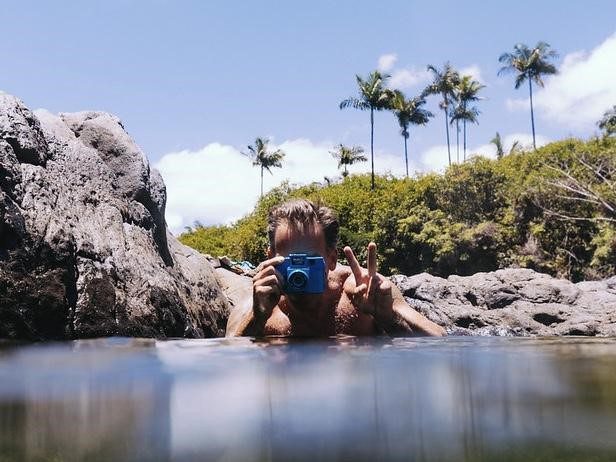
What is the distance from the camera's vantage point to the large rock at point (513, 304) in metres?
12.4

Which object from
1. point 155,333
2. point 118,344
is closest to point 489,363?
point 118,344

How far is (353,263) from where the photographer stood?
3.61 m

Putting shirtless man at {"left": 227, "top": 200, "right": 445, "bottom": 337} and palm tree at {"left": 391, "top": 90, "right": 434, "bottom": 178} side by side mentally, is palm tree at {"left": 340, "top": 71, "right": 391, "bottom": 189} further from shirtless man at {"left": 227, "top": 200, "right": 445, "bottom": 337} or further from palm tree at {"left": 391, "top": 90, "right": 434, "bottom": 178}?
shirtless man at {"left": 227, "top": 200, "right": 445, "bottom": 337}

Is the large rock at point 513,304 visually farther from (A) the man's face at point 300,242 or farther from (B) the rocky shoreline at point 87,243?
(A) the man's face at point 300,242

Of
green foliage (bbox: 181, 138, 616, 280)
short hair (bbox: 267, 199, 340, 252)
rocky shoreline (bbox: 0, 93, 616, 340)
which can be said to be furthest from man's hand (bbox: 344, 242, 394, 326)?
green foliage (bbox: 181, 138, 616, 280)

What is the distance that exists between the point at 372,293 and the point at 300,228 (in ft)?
1.86

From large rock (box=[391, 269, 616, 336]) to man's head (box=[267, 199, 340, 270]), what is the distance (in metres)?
8.76

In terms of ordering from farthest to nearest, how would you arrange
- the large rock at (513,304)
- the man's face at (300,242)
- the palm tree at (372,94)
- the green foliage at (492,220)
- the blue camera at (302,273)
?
the palm tree at (372,94) < the green foliage at (492,220) < the large rock at (513,304) < the man's face at (300,242) < the blue camera at (302,273)

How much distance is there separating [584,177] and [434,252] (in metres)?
7.21

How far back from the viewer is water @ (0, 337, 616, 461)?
1.67m

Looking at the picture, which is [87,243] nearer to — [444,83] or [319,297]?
[319,297]

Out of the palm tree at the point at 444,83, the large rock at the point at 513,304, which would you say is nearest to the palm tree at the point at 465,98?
the palm tree at the point at 444,83

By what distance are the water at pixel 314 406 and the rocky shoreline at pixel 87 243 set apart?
1799 millimetres

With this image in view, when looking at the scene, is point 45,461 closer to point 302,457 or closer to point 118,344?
point 302,457
